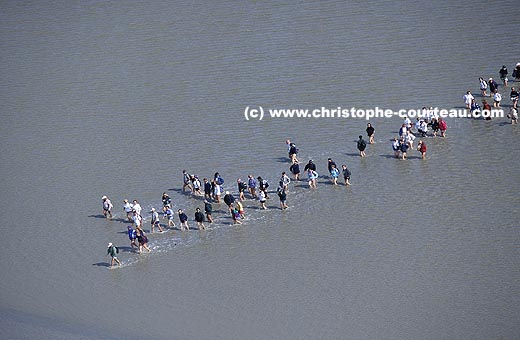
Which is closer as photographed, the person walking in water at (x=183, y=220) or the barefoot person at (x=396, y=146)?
the person walking in water at (x=183, y=220)

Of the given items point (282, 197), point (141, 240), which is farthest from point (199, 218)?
point (282, 197)

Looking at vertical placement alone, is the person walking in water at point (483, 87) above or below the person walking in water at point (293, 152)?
above

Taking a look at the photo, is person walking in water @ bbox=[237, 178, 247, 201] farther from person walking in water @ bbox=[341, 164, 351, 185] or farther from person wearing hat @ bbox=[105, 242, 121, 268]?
person wearing hat @ bbox=[105, 242, 121, 268]

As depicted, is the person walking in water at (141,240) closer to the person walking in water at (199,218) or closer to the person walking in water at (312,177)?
the person walking in water at (199,218)

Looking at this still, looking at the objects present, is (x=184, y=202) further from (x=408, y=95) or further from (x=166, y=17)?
(x=166, y=17)

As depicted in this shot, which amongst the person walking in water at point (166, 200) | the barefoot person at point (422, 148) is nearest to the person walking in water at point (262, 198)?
the person walking in water at point (166, 200)

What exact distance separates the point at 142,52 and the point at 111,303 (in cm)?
2200

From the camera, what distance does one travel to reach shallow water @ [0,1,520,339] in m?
32.4

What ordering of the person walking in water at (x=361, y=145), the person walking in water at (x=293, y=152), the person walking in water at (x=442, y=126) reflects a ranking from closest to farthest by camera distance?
the person walking in water at (x=361, y=145), the person walking in water at (x=293, y=152), the person walking in water at (x=442, y=126)
